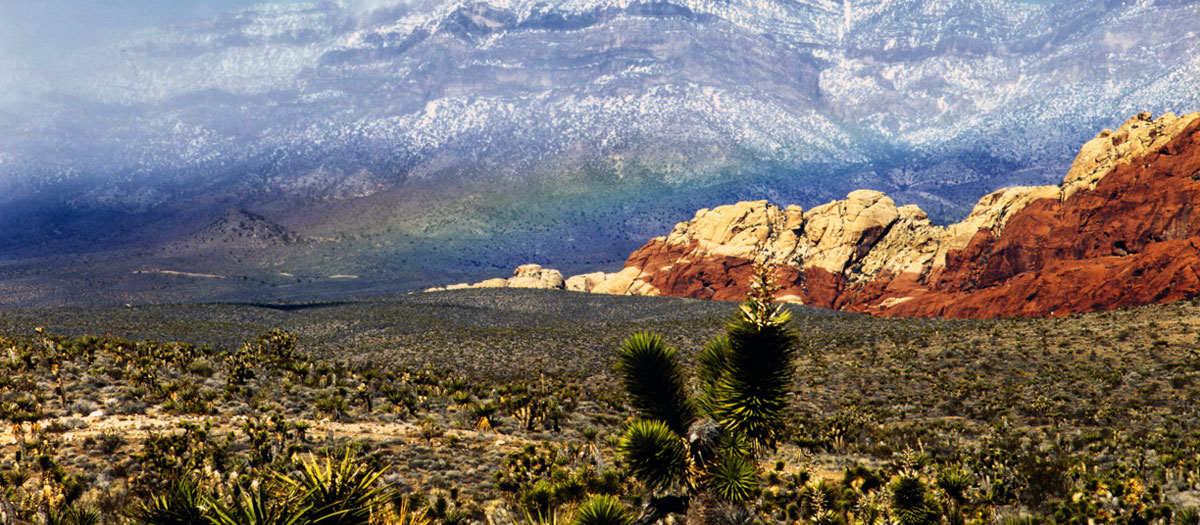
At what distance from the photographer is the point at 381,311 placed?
8138 cm

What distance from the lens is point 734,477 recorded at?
8773 millimetres

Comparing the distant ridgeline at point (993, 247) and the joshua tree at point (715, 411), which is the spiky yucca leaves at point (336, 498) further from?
the distant ridgeline at point (993, 247)

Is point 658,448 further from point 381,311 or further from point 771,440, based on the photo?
point 381,311

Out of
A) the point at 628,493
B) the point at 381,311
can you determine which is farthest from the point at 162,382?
the point at 381,311

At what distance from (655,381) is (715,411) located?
842mm

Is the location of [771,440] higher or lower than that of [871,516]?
higher

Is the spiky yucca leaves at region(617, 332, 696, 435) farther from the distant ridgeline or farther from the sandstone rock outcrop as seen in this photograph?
the sandstone rock outcrop

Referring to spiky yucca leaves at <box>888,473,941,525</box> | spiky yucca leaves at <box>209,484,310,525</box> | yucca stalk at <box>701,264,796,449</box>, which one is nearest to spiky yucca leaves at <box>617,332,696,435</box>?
yucca stalk at <box>701,264,796,449</box>

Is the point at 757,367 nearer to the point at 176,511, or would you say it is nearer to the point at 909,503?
the point at 909,503

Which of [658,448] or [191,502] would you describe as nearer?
[191,502]

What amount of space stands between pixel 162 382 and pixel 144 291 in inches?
5116

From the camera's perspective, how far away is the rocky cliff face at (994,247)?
219 feet

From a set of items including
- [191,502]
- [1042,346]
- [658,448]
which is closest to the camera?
[191,502]

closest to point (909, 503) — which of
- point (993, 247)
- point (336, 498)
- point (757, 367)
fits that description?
point (757, 367)
